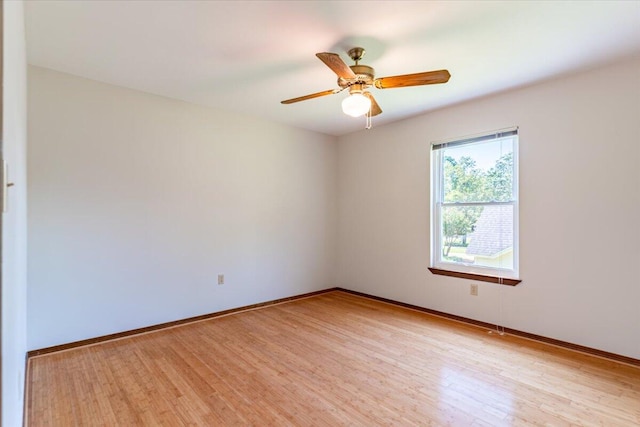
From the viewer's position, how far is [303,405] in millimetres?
2051

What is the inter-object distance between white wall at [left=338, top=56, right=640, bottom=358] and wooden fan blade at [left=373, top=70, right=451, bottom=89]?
3.37 ft

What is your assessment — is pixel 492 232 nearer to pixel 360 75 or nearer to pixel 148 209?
pixel 360 75

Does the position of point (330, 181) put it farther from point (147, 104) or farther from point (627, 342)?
point (627, 342)

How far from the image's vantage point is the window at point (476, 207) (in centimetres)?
329

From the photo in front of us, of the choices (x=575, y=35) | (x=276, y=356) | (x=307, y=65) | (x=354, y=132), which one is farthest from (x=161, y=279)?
(x=575, y=35)

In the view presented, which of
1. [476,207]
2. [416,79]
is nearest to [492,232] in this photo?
[476,207]

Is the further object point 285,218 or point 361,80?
point 285,218

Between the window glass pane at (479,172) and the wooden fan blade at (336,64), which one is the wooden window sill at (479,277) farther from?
the wooden fan blade at (336,64)

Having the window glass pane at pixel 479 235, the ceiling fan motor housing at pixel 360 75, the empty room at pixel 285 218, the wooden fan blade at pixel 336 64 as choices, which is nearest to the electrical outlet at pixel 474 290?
the empty room at pixel 285 218

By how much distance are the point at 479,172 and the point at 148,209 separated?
11.9 feet

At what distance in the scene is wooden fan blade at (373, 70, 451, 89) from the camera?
83.3 inches

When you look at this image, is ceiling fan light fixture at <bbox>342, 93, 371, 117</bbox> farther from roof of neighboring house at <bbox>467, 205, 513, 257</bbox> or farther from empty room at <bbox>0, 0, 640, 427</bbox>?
roof of neighboring house at <bbox>467, 205, 513, 257</bbox>

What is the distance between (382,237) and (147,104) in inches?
130

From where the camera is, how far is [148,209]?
330 centimetres
